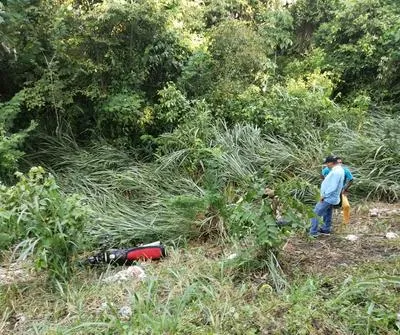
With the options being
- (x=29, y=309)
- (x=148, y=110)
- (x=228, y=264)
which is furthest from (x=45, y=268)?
(x=148, y=110)

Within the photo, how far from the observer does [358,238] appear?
498 centimetres

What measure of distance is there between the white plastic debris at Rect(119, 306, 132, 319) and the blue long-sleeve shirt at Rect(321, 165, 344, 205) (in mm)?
2732

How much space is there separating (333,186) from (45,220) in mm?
3089

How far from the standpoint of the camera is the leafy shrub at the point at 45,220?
12.9ft

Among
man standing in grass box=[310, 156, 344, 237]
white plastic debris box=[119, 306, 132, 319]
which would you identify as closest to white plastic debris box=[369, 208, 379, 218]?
man standing in grass box=[310, 156, 344, 237]

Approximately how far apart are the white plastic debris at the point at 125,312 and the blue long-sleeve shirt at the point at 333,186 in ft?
8.96

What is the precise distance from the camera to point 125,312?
350cm

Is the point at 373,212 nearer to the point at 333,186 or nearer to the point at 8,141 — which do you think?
the point at 333,186

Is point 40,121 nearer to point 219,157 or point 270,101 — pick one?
point 219,157

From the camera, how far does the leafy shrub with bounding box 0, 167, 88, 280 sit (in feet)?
12.9

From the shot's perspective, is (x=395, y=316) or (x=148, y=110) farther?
(x=148, y=110)

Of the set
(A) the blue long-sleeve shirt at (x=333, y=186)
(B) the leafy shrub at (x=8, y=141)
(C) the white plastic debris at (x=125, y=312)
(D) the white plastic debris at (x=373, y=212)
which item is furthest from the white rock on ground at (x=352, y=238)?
(B) the leafy shrub at (x=8, y=141)

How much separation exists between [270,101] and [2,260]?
5191 mm

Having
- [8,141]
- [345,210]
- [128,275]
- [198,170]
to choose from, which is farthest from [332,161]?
[8,141]
